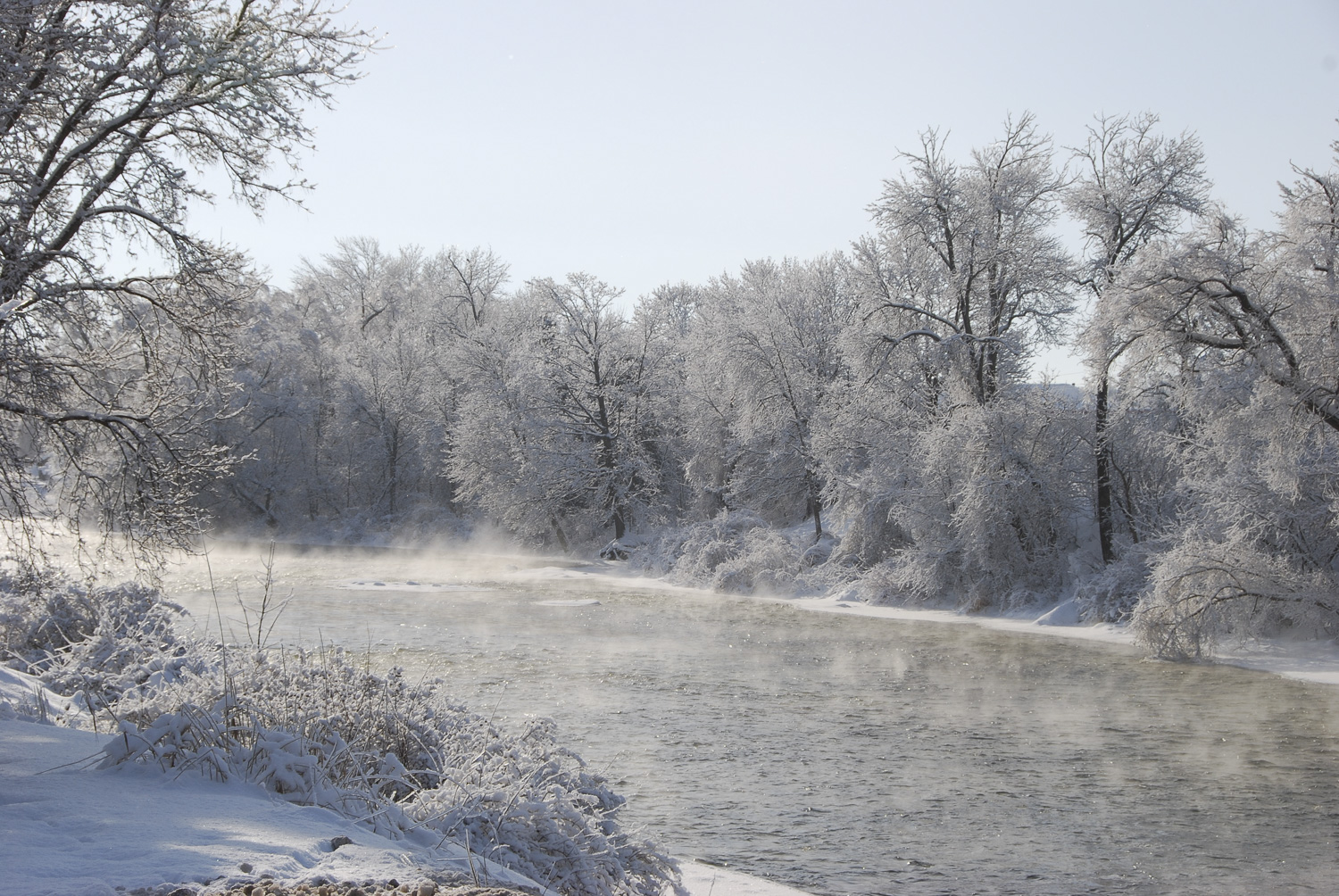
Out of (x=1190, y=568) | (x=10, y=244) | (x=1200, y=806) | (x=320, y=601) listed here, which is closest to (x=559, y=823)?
(x=1200, y=806)

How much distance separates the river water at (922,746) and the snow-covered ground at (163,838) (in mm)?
3041

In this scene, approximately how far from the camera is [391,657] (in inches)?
588

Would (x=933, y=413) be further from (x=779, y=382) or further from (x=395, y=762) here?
→ (x=395, y=762)

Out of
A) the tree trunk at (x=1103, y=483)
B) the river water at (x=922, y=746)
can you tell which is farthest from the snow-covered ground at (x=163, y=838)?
the tree trunk at (x=1103, y=483)

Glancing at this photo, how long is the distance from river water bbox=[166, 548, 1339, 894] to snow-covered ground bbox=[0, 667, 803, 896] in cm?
304

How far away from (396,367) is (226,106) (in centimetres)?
4172

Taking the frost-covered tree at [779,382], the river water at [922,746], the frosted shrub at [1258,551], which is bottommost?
the river water at [922,746]

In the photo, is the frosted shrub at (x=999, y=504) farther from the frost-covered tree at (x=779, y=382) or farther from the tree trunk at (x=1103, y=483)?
the frost-covered tree at (x=779, y=382)

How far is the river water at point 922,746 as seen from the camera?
7363mm

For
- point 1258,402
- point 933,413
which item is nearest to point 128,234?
point 1258,402

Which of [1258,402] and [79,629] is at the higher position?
[1258,402]

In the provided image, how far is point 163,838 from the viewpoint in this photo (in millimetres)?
4148

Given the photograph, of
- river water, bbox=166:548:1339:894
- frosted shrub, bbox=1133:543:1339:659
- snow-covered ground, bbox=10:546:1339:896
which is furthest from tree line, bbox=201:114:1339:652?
snow-covered ground, bbox=10:546:1339:896

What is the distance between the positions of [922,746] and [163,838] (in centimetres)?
852
